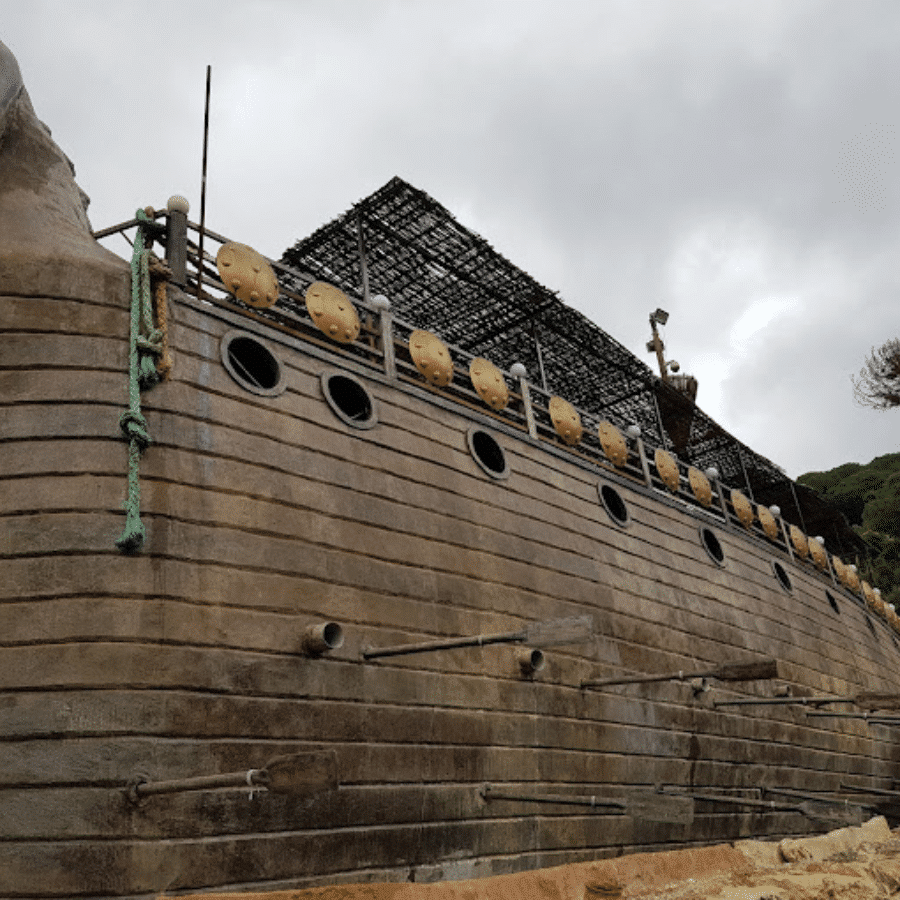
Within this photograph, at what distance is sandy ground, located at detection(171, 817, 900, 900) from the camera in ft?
18.6

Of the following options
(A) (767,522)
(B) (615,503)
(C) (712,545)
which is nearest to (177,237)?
(B) (615,503)

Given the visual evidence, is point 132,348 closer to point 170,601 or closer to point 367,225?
point 170,601

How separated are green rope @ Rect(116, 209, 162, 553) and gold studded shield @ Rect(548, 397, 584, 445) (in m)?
5.40

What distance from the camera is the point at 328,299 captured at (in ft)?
25.5

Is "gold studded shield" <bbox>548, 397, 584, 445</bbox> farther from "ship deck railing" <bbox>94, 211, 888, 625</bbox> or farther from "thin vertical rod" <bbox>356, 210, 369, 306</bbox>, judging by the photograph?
"thin vertical rod" <bbox>356, 210, 369, 306</bbox>

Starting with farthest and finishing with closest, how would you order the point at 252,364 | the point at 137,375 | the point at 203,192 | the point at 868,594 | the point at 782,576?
the point at 868,594, the point at 782,576, the point at 252,364, the point at 203,192, the point at 137,375

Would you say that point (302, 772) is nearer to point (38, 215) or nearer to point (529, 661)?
point (529, 661)

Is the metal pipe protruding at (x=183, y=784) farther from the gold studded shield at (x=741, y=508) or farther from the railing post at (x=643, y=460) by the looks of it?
the gold studded shield at (x=741, y=508)

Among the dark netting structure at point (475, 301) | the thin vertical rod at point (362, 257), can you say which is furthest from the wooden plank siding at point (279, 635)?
the thin vertical rod at point (362, 257)

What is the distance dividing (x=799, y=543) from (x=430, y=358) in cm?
1050

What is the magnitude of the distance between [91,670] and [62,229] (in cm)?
383

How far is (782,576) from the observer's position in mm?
14539

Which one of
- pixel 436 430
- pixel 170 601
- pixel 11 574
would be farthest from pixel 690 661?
pixel 11 574

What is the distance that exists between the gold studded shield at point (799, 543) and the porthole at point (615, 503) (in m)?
6.96
